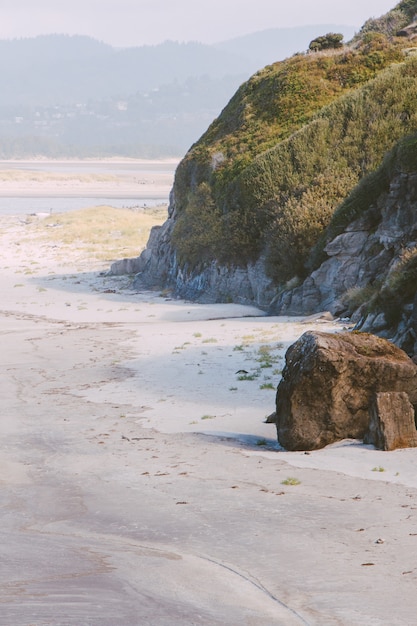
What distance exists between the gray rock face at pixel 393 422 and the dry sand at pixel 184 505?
10.5 inches

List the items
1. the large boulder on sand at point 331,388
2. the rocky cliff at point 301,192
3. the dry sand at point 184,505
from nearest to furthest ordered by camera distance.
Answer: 1. the dry sand at point 184,505
2. the large boulder on sand at point 331,388
3. the rocky cliff at point 301,192

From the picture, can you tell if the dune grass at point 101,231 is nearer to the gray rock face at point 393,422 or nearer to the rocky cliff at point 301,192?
the rocky cliff at point 301,192

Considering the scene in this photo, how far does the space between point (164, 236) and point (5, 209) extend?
178 ft

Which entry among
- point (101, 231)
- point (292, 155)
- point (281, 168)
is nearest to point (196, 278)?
point (281, 168)

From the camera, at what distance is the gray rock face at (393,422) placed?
12.1 metres

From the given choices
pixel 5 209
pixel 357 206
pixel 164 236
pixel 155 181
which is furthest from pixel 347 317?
pixel 155 181

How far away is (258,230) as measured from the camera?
3275 centimetres

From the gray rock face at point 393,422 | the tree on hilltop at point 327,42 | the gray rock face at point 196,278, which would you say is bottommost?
the gray rock face at point 196,278

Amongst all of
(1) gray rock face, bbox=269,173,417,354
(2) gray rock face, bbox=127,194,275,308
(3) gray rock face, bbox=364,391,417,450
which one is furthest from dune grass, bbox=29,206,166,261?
(3) gray rock face, bbox=364,391,417,450

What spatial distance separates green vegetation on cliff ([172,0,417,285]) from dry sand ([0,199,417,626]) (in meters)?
11.3

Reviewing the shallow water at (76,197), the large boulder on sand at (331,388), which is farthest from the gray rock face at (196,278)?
the shallow water at (76,197)

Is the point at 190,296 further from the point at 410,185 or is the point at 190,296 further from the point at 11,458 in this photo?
the point at 11,458

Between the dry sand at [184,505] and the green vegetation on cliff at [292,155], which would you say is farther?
the green vegetation on cliff at [292,155]

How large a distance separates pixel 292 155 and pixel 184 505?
24.3 metres
